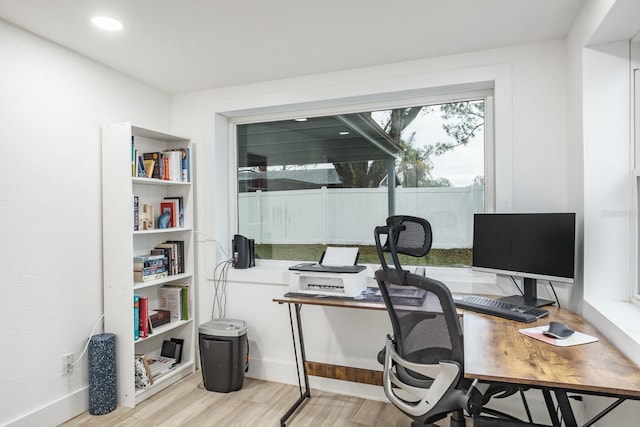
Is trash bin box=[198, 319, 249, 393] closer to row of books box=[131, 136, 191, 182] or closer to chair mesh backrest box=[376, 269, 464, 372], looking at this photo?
row of books box=[131, 136, 191, 182]

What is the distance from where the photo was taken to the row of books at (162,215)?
2905 millimetres

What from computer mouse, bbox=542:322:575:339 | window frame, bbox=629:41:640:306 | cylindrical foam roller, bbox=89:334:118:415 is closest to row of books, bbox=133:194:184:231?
cylindrical foam roller, bbox=89:334:118:415

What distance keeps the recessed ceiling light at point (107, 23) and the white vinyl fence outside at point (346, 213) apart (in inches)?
65.5

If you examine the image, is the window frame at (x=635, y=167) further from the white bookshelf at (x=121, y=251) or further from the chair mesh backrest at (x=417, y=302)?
the white bookshelf at (x=121, y=251)

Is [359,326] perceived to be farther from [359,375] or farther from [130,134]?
[130,134]

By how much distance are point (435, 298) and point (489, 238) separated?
1.00 metres

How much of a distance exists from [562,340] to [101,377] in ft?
8.94

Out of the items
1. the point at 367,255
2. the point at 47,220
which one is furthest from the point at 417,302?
the point at 47,220

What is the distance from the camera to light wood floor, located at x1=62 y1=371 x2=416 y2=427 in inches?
98.0

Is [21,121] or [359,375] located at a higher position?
[21,121]

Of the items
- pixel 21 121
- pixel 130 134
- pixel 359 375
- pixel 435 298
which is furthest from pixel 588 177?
pixel 21 121

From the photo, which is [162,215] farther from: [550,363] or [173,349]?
[550,363]

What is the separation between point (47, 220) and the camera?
242 centimetres

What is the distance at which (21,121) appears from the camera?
2291mm
